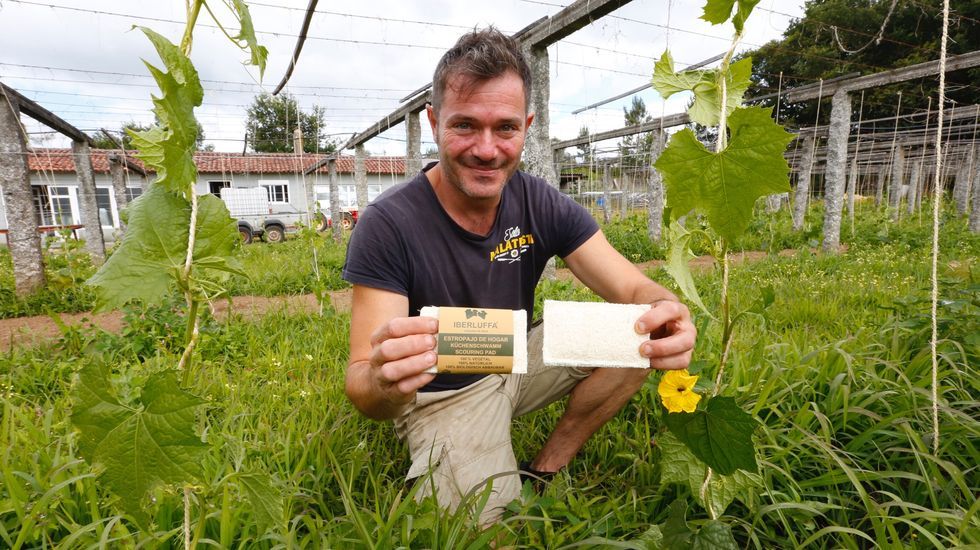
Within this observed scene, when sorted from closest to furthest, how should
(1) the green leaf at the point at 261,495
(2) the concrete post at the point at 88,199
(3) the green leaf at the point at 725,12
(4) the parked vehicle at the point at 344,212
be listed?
(1) the green leaf at the point at 261,495, (3) the green leaf at the point at 725,12, (2) the concrete post at the point at 88,199, (4) the parked vehicle at the point at 344,212

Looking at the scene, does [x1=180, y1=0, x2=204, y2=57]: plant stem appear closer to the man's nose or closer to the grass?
the grass

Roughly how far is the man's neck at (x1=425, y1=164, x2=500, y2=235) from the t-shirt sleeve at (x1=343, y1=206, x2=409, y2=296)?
26cm

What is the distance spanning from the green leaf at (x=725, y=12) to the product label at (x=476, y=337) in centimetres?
74

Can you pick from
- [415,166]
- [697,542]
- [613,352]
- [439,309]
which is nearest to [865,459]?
[697,542]

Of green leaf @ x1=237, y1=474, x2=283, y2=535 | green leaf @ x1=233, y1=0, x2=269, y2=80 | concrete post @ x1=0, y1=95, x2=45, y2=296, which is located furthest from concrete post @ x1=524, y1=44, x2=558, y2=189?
concrete post @ x1=0, y1=95, x2=45, y2=296

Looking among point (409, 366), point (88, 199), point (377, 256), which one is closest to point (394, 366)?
point (409, 366)

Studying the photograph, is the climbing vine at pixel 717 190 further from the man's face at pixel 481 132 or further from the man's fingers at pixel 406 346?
the man's face at pixel 481 132

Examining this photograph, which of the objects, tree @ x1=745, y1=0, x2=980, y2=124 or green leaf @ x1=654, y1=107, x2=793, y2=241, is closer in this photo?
green leaf @ x1=654, y1=107, x2=793, y2=241

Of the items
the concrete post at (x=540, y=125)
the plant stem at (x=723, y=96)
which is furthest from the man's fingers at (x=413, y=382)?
the concrete post at (x=540, y=125)

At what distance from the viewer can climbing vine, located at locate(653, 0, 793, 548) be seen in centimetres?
89

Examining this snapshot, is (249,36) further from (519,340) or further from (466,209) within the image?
(466,209)

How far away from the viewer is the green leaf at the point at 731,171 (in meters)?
0.87

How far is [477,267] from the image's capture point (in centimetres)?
186

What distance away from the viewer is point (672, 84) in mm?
1049
